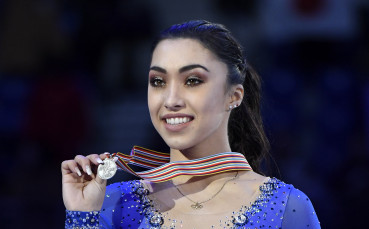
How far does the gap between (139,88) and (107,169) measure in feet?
11.7

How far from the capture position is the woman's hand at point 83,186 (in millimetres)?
2385

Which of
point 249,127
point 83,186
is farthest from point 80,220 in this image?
point 249,127

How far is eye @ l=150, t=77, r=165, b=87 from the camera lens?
253 centimetres

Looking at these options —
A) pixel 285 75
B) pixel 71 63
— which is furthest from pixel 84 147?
pixel 285 75

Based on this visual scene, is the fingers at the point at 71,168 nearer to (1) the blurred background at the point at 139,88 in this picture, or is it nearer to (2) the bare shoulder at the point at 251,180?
(2) the bare shoulder at the point at 251,180

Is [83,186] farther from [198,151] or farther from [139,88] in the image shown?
[139,88]

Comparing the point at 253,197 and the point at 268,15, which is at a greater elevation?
the point at 268,15

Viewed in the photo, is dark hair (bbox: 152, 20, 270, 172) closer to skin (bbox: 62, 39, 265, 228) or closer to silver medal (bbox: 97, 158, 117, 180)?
skin (bbox: 62, 39, 265, 228)

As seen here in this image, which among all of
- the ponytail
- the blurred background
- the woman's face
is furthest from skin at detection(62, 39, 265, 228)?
the blurred background

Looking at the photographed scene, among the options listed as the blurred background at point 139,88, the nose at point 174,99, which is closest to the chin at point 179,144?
the nose at point 174,99
